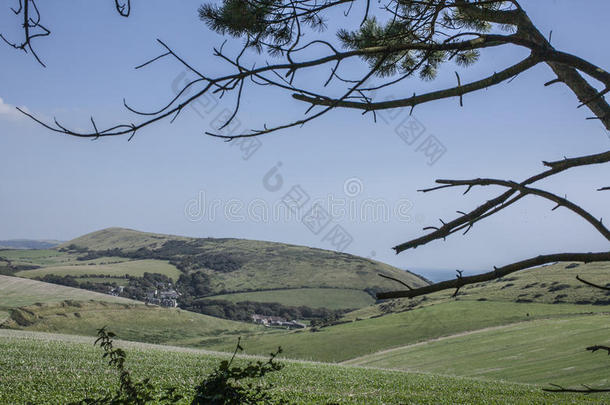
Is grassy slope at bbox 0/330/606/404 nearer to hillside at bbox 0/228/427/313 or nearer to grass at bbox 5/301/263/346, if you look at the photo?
grass at bbox 5/301/263/346

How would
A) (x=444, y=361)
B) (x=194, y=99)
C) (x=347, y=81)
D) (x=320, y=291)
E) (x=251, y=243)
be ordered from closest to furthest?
(x=194, y=99) → (x=347, y=81) → (x=444, y=361) → (x=320, y=291) → (x=251, y=243)

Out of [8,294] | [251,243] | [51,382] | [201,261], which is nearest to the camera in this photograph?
[51,382]

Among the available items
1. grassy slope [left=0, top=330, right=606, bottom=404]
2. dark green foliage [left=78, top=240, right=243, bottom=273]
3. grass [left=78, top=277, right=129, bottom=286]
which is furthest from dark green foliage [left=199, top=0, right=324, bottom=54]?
dark green foliage [left=78, top=240, right=243, bottom=273]

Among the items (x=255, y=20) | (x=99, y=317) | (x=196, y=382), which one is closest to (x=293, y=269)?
(x=99, y=317)

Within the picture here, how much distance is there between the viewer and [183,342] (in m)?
74.6

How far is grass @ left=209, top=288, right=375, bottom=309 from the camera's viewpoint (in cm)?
11288

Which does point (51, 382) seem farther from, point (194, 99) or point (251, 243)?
point (251, 243)

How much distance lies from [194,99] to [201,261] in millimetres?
165271

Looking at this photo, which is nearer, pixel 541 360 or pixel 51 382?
pixel 51 382

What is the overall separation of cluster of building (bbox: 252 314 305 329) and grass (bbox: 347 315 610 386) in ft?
165

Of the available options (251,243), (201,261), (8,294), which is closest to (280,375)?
(8,294)

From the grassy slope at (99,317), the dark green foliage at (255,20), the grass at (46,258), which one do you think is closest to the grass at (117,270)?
the grass at (46,258)

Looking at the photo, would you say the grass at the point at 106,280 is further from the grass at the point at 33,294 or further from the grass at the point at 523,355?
the grass at the point at 523,355

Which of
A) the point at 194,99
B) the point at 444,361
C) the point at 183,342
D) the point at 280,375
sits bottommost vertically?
the point at 183,342
